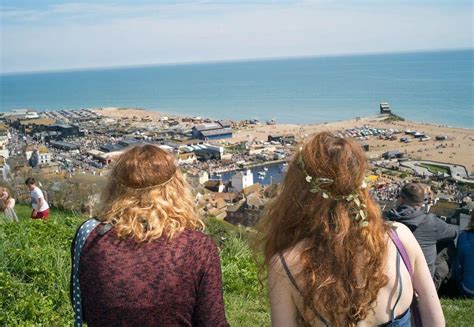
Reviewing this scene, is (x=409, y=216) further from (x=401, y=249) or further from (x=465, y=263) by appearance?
(x=401, y=249)

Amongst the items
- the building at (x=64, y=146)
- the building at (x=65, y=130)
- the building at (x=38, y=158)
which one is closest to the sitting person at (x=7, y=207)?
the building at (x=38, y=158)

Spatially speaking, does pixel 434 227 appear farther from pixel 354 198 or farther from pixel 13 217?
pixel 13 217

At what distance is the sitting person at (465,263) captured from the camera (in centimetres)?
351

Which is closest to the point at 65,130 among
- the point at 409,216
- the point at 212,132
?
the point at 212,132

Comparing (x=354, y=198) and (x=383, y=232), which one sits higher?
(x=354, y=198)

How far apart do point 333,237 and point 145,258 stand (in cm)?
57

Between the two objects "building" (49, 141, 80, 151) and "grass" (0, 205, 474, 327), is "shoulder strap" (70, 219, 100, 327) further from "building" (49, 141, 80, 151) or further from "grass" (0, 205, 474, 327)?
"building" (49, 141, 80, 151)

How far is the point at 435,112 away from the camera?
5228cm

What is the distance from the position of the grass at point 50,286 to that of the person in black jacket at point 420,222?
0.41 m

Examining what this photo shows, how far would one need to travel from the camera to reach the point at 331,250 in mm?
1436

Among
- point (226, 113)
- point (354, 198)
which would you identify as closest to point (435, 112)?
point (226, 113)

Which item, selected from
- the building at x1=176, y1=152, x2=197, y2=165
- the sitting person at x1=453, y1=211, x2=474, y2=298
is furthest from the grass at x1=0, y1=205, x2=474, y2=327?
the building at x1=176, y1=152, x2=197, y2=165

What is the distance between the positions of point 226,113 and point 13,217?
54.6 m

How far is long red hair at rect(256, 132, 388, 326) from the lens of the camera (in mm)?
1423
